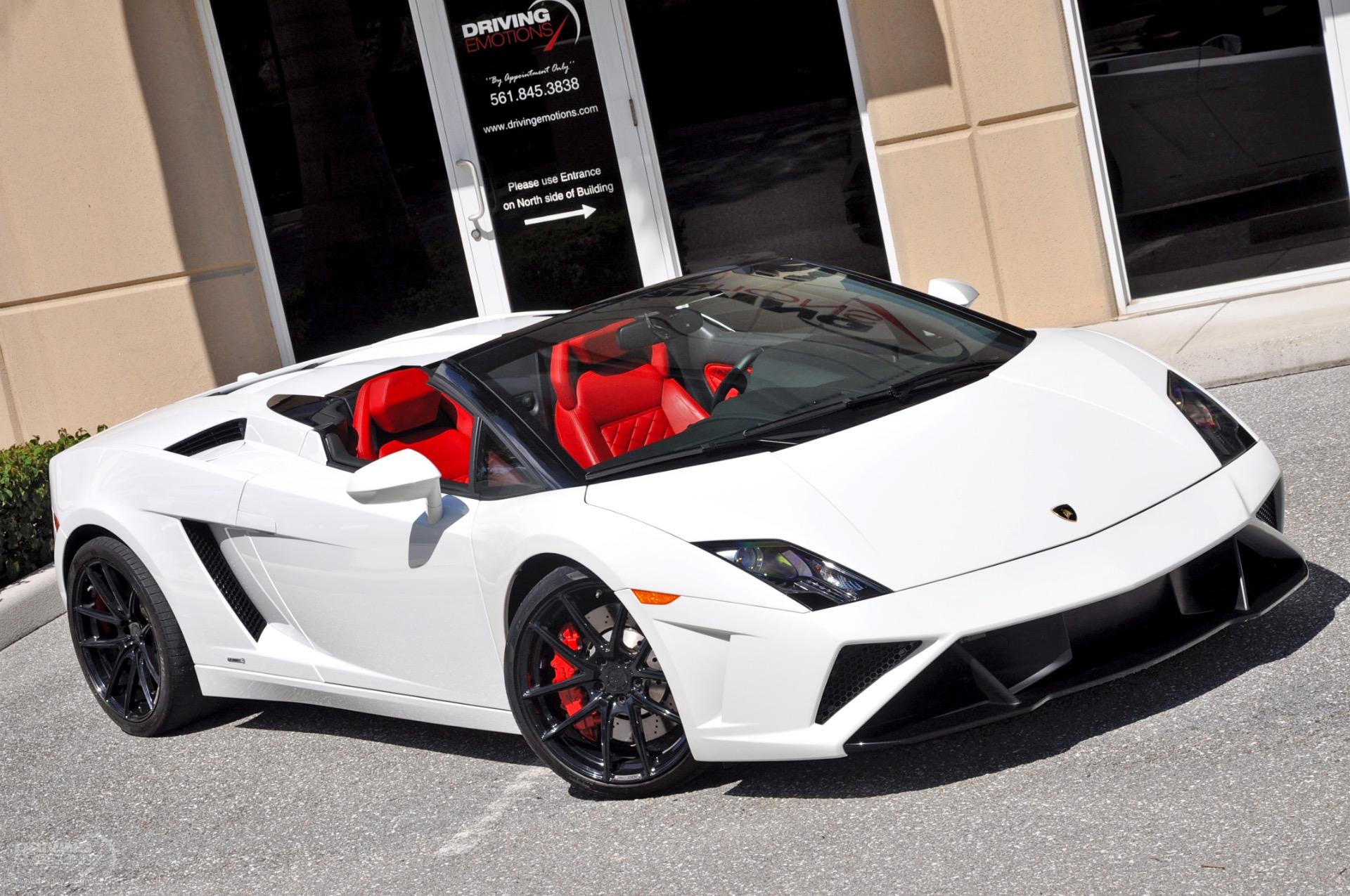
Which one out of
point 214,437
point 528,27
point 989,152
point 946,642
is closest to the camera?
point 946,642

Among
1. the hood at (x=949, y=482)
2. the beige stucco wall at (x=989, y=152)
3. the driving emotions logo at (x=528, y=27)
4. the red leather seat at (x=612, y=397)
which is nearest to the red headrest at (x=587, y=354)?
the red leather seat at (x=612, y=397)

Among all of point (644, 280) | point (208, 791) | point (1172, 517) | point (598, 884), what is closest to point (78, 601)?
point (208, 791)

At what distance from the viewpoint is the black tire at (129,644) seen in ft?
16.8

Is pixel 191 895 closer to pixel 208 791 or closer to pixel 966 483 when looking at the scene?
pixel 208 791

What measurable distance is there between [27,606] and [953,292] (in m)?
4.58

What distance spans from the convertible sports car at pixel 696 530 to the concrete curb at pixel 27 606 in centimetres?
185

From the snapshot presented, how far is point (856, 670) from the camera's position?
11.2ft

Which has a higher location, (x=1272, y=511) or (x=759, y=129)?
(x=759, y=129)

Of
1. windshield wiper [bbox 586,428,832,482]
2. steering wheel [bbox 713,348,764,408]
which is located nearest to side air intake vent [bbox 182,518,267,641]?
windshield wiper [bbox 586,428,832,482]

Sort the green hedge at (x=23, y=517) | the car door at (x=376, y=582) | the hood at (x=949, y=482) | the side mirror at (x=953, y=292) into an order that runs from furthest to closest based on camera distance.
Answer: the green hedge at (x=23, y=517)
the side mirror at (x=953, y=292)
the car door at (x=376, y=582)
the hood at (x=949, y=482)

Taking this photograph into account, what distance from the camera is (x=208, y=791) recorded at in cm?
472

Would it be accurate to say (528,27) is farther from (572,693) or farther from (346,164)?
(572,693)

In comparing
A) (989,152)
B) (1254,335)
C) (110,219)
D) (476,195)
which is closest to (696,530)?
(1254,335)

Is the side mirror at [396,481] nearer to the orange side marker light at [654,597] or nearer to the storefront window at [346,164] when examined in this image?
the orange side marker light at [654,597]
